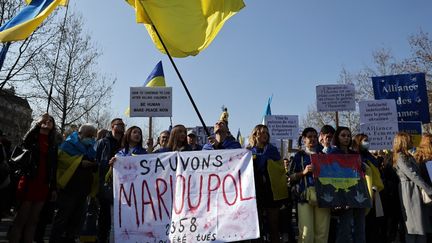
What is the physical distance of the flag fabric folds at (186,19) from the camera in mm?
6691

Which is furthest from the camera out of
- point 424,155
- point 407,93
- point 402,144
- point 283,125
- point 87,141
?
point 283,125

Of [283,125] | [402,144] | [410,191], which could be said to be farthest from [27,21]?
[283,125]

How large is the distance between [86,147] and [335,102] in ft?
19.6

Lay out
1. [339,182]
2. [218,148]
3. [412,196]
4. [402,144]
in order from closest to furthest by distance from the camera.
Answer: [339,182]
[218,148]
[412,196]
[402,144]

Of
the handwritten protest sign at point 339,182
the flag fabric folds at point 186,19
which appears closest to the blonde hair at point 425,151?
the handwritten protest sign at point 339,182

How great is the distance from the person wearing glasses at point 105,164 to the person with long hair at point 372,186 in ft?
12.0

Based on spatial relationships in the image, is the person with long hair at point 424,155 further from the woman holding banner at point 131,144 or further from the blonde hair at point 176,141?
the woman holding banner at point 131,144

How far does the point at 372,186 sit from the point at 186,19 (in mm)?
4067

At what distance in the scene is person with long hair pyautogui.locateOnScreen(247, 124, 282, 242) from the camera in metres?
5.35

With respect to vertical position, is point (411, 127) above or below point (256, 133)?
above

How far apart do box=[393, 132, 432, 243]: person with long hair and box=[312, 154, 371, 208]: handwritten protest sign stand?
0.98 meters

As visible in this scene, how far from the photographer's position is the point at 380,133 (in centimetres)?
911

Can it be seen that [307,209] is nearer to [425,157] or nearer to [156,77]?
[425,157]

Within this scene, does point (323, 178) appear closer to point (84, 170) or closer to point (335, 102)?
Result: point (84, 170)
